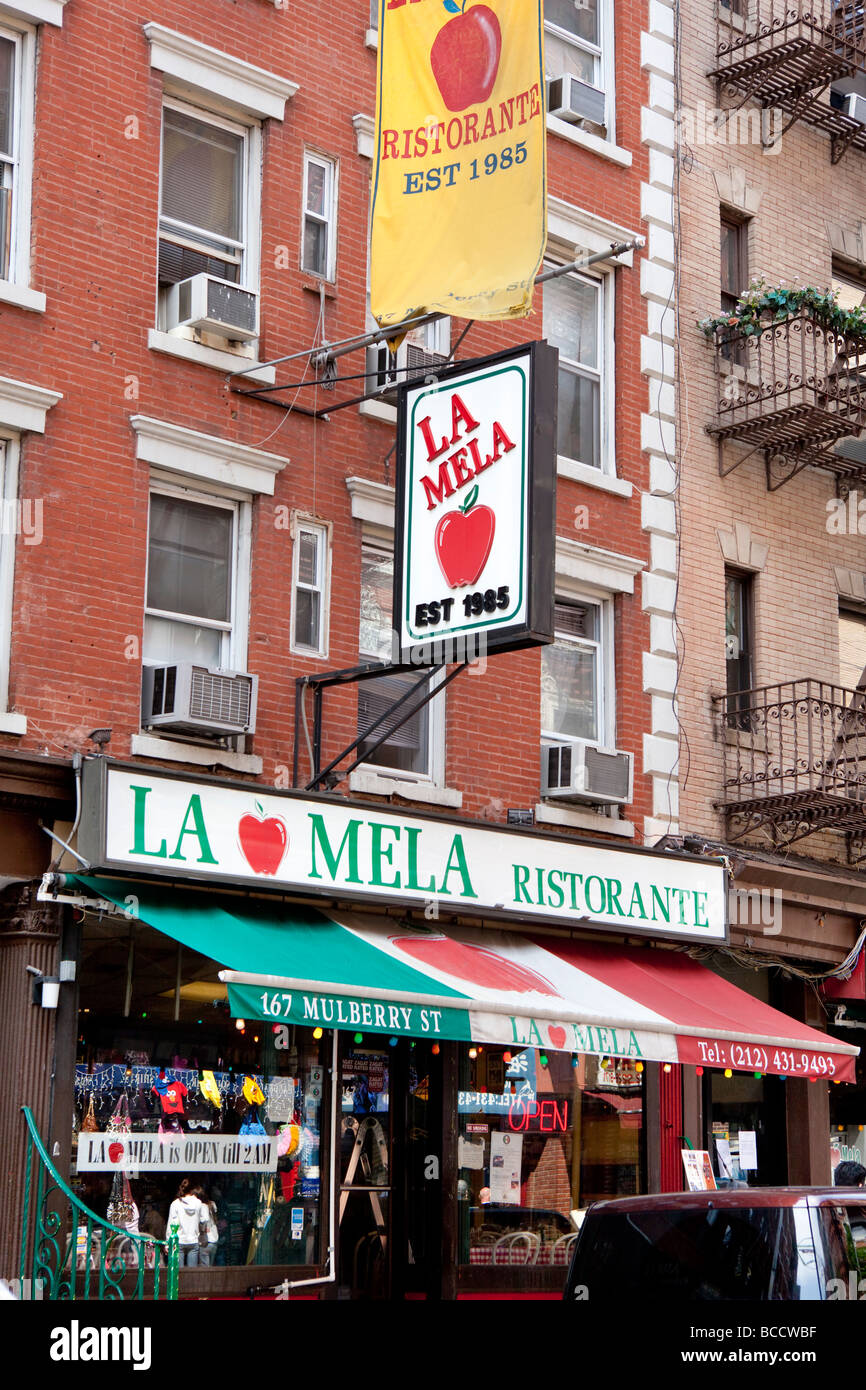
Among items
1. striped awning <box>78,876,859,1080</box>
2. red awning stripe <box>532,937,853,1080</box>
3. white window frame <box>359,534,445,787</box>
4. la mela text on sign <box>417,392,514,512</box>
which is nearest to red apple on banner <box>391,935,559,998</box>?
striped awning <box>78,876,859,1080</box>

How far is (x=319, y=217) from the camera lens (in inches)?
566

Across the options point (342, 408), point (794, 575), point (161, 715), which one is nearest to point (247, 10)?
point (342, 408)

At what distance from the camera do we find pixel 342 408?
46.1 feet

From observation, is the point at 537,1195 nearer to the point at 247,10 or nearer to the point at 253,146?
the point at 253,146

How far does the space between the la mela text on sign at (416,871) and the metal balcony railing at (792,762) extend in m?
1.43

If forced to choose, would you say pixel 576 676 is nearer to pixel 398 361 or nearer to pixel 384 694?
pixel 384 694

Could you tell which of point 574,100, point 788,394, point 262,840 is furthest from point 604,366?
point 262,840

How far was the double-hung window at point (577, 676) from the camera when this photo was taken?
15.8 meters

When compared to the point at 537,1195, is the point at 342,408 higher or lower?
higher

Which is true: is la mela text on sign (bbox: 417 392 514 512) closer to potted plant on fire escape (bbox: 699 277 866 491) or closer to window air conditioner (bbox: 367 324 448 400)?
window air conditioner (bbox: 367 324 448 400)

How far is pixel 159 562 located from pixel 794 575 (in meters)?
7.96

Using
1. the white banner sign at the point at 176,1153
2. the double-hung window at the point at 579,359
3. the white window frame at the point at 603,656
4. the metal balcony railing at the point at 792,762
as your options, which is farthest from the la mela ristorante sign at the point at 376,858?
the double-hung window at the point at 579,359

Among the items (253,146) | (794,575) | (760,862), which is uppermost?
(253,146)

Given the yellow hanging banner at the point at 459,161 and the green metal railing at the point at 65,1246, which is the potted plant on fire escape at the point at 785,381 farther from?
the green metal railing at the point at 65,1246
